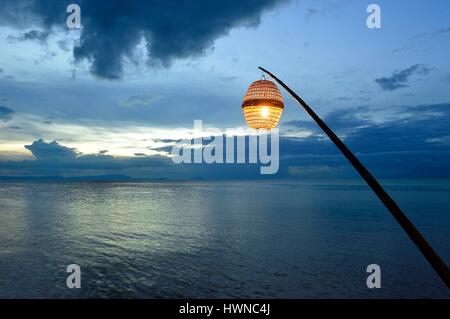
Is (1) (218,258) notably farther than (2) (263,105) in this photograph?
Yes

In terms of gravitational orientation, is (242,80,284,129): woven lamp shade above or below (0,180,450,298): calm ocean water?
above

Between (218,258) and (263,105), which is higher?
(263,105)

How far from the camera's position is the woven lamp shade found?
18.4 feet

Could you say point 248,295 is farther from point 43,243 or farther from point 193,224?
point 193,224

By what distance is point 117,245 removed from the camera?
20.0m

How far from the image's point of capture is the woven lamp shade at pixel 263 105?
5.62 metres

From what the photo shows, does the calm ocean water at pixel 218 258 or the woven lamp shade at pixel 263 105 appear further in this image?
the calm ocean water at pixel 218 258

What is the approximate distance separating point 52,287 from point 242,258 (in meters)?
9.19

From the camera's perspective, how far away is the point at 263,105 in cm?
562
